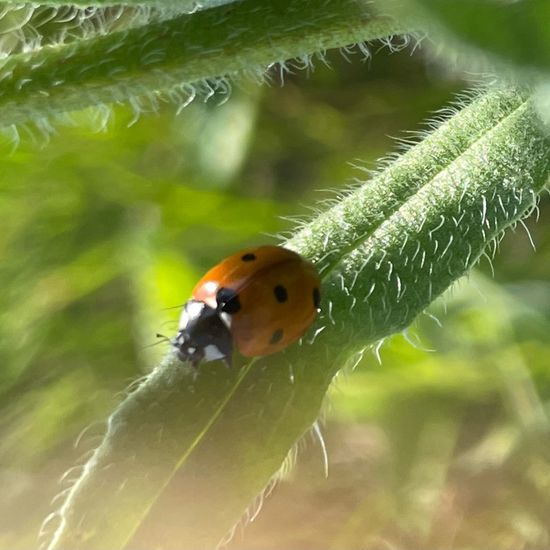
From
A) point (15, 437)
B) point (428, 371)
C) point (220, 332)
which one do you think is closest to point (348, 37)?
point (220, 332)

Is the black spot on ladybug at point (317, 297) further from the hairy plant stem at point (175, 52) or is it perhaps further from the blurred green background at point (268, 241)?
the blurred green background at point (268, 241)

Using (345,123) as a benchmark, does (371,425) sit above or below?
below

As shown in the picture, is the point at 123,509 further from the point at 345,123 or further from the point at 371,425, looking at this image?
the point at 345,123

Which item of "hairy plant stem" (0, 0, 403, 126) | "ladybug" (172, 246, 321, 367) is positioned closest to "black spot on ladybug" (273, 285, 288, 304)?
"ladybug" (172, 246, 321, 367)

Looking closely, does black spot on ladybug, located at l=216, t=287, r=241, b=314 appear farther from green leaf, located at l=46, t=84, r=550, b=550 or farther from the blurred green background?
the blurred green background

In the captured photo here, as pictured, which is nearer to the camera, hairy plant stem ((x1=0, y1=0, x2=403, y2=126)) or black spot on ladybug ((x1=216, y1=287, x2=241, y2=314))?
hairy plant stem ((x1=0, y1=0, x2=403, y2=126))

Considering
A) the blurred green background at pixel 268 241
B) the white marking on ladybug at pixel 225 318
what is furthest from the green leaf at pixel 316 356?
the blurred green background at pixel 268 241
